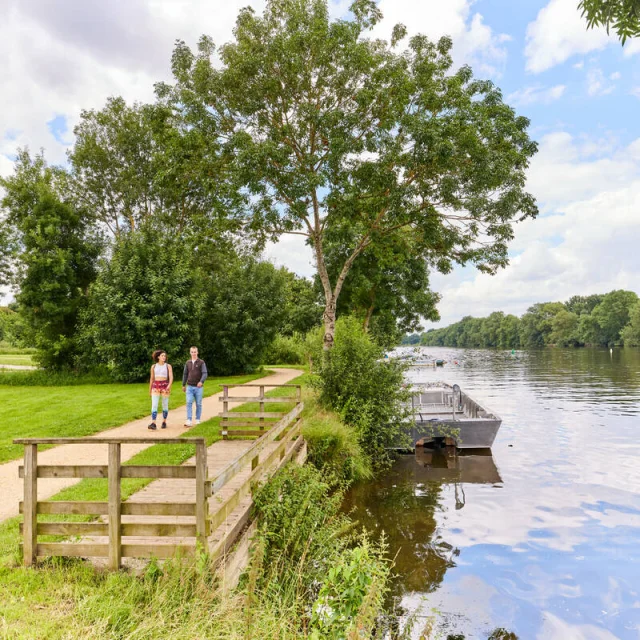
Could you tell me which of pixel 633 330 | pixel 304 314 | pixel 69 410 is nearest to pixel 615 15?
pixel 69 410

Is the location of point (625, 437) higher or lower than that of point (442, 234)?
lower

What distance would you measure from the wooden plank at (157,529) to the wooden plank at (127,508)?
4.6 inches

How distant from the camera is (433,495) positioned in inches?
467

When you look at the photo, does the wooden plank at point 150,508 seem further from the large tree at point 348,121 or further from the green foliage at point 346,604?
the large tree at point 348,121

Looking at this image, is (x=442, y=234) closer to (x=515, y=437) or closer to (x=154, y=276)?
(x=515, y=437)

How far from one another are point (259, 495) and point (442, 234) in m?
13.8

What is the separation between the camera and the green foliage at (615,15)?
7.98 meters

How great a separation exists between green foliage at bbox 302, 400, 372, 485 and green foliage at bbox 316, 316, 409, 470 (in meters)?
1.45

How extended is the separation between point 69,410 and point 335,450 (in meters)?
8.81

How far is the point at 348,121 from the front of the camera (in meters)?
15.4

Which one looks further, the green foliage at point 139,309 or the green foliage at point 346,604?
the green foliage at point 139,309

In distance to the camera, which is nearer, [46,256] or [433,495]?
[433,495]

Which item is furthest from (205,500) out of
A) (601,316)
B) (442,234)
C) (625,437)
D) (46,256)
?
(601,316)

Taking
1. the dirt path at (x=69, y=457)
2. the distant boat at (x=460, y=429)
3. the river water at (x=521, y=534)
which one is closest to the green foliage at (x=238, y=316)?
the dirt path at (x=69, y=457)
